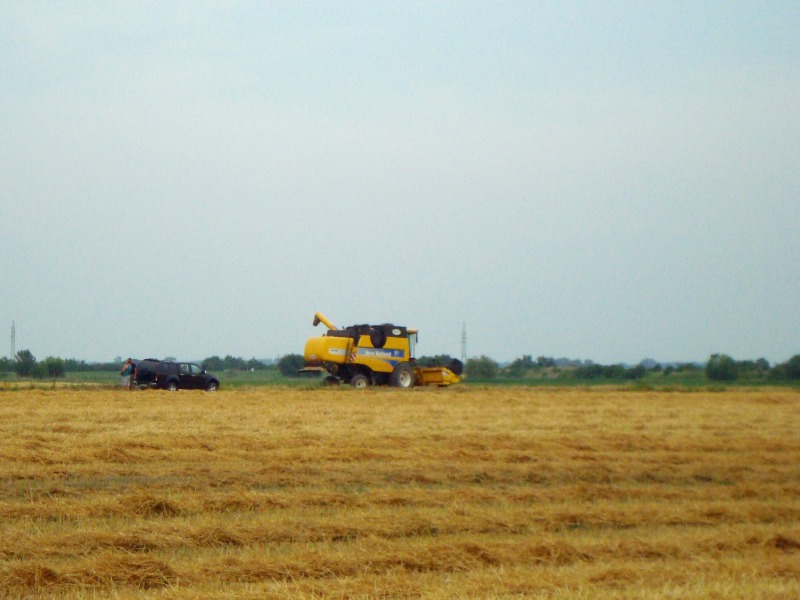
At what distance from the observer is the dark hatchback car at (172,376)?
103 feet

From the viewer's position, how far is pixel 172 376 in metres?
32.0

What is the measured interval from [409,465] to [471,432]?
4.54 meters

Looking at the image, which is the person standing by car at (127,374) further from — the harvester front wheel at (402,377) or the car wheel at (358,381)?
the harvester front wheel at (402,377)

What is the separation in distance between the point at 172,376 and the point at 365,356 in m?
6.88

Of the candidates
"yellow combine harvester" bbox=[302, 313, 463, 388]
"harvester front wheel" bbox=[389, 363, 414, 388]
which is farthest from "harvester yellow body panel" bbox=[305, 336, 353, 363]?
"harvester front wheel" bbox=[389, 363, 414, 388]

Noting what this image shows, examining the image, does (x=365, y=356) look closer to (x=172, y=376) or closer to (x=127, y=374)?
(x=172, y=376)

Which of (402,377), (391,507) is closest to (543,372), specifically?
Result: (402,377)

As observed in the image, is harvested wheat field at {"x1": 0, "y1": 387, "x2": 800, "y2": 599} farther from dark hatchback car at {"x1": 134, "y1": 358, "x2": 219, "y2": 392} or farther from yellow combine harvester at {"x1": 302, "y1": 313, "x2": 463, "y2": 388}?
yellow combine harvester at {"x1": 302, "y1": 313, "x2": 463, "y2": 388}

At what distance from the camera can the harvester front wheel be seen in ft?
111

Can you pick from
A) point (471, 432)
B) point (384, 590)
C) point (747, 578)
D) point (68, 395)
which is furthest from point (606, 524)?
point (68, 395)

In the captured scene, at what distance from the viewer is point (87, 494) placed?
34.5 feet

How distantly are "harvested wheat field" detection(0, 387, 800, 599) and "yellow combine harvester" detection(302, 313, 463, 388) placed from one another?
13.3 meters

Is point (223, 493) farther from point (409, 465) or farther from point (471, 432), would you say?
point (471, 432)

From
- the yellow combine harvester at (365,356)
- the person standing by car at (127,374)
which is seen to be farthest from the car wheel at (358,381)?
the person standing by car at (127,374)
